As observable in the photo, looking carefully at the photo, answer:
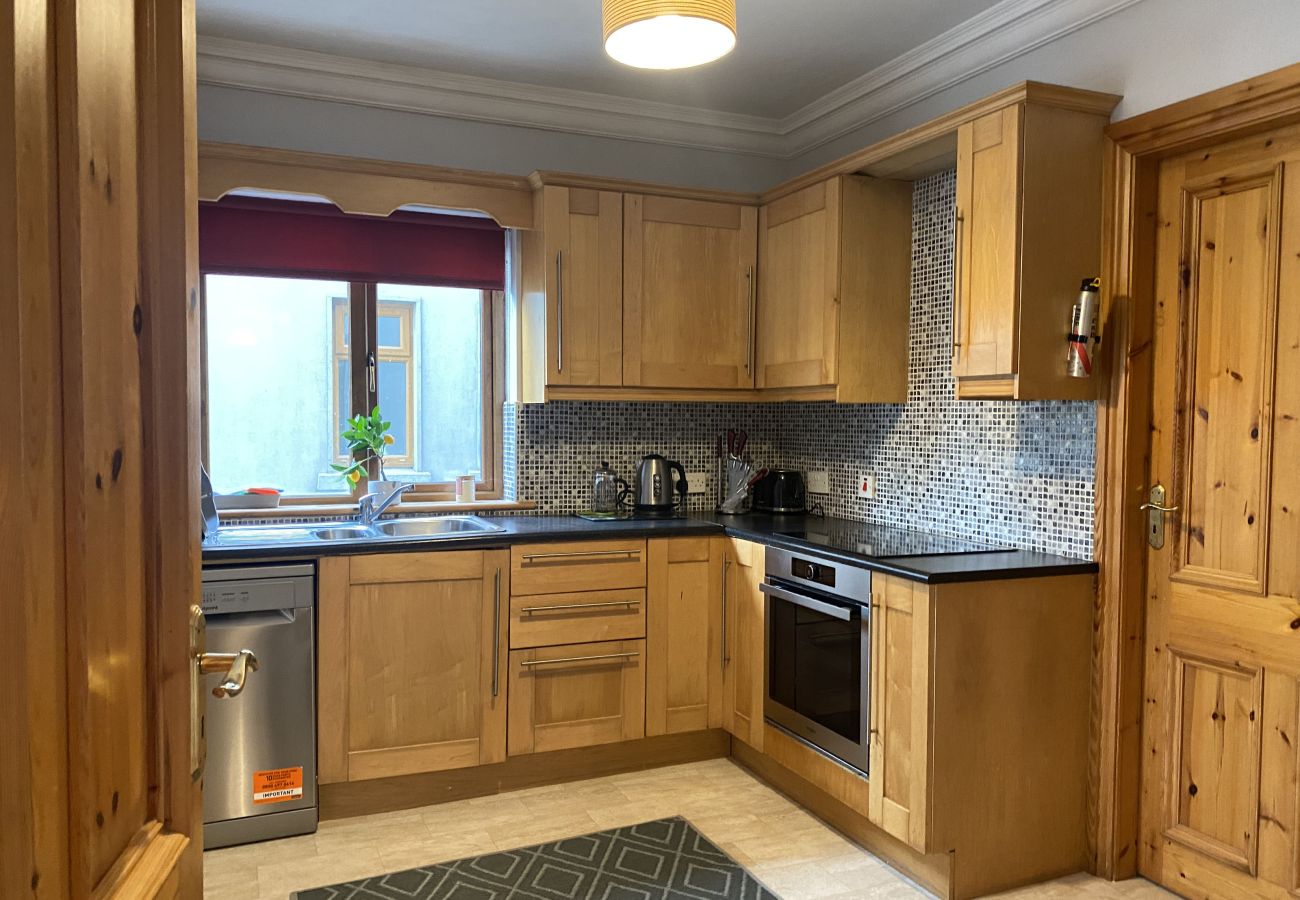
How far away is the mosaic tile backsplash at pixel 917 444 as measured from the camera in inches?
115

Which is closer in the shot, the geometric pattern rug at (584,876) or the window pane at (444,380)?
the geometric pattern rug at (584,876)

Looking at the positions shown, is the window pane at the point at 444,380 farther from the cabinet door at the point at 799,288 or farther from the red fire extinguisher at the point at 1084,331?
the red fire extinguisher at the point at 1084,331

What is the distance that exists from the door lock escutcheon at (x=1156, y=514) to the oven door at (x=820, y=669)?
31.6 inches

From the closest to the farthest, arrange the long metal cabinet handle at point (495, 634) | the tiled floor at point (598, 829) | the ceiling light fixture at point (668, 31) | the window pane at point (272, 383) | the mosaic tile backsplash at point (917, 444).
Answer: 1. the ceiling light fixture at point (668, 31)
2. the tiled floor at point (598, 829)
3. the mosaic tile backsplash at point (917, 444)
4. the long metal cabinet handle at point (495, 634)
5. the window pane at point (272, 383)

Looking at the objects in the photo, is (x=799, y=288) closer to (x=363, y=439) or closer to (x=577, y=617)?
(x=577, y=617)

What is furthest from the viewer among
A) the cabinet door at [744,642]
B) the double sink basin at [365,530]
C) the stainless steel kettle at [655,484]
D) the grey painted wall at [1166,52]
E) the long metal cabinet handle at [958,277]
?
the stainless steel kettle at [655,484]

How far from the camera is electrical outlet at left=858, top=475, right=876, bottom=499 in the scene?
3729mm

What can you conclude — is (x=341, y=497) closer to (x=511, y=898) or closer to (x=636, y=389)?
(x=636, y=389)

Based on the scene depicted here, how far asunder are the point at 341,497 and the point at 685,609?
54.7 inches

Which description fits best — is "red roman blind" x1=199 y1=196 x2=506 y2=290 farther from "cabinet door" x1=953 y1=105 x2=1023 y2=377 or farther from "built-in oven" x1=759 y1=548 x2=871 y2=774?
"cabinet door" x1=953 y1=105 x2=1023 y2=377

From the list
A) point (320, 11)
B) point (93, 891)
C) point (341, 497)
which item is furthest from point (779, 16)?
point (93, 891)

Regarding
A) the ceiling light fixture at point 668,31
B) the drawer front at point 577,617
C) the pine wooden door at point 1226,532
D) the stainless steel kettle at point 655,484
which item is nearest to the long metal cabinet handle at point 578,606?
the drawer front at point 577,617

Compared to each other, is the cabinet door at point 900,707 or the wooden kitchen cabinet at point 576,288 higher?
the wooden kitchen cabinet at point 576,288

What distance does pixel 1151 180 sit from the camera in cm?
267
